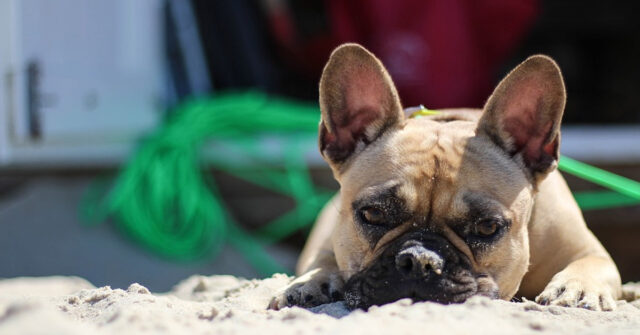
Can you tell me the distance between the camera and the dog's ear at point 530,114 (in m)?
2.59

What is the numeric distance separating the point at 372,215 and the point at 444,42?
10.6ft

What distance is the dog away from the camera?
2305mm

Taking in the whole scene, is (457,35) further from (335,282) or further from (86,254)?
(335,282)

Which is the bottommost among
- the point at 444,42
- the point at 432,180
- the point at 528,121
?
the point at 432,180

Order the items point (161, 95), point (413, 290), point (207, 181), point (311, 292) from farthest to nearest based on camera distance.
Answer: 1. point (161, 95)
2. point (207, 181)
3. point (311, 292)
4. point (413, 290)

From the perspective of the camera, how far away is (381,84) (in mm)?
2727

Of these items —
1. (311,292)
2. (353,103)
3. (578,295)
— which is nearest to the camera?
(578,295)

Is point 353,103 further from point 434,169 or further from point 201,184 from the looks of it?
point 201,184

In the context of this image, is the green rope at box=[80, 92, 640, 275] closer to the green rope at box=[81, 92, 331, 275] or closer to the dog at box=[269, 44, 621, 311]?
the green rope at box=[81, 92, 331, 275]

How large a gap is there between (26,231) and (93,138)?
704 mm

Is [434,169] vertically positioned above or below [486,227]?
above

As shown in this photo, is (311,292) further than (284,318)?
Yes

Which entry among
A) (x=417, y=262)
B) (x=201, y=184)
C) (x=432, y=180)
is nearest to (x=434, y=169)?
(x=432, y=180)

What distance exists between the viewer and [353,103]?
110 inches
